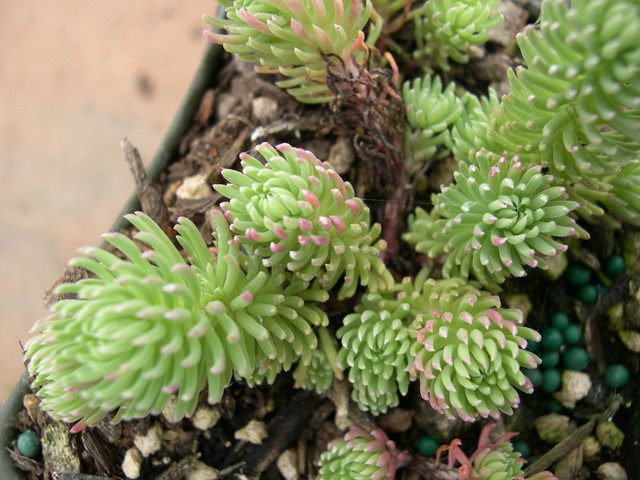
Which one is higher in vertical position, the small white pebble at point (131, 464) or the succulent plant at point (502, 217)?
the succulent plant at point (502, 217)

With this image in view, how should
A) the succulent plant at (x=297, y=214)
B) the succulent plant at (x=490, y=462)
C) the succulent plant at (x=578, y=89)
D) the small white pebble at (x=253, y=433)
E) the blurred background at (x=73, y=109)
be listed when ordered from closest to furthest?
the succulent plant at (x=578, y=89), the succulent plant at (x=297, y=214), the succulent plant at (x=490, y=462), the small white pebble at (x=253, y=433), the blurred background at (x=73, y=109)

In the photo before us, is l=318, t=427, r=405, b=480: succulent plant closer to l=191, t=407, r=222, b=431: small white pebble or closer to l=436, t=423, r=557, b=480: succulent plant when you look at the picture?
l=436, t=423, r=557, b=480: succulent plant

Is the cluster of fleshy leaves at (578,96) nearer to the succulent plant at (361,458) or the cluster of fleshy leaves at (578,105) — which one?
the cluster of fleshy leaves at (578,105)

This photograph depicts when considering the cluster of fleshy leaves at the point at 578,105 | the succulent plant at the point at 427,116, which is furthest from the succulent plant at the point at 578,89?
the succulent plant at the point at 427,116

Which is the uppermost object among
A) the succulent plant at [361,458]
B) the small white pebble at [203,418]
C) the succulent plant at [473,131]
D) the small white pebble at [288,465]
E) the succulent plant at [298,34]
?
the succulent plant at [298,34]

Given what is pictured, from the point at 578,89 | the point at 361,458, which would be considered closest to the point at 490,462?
the point at 361,458

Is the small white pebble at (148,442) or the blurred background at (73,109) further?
the blurred background at (73,109)

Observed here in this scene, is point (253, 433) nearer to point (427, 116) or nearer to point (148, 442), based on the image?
point (148, 442)
